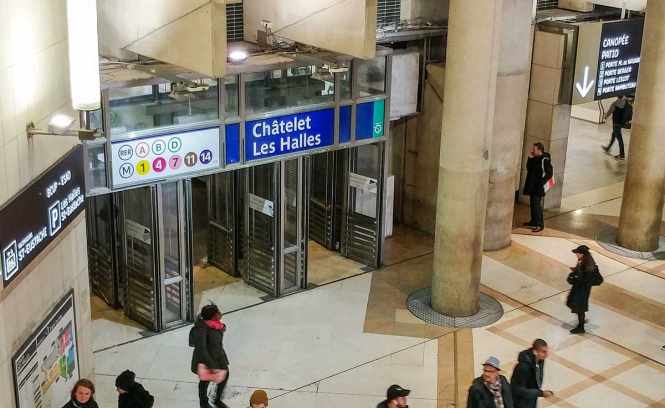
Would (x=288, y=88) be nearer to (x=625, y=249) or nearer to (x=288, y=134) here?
(x=288, y=134)

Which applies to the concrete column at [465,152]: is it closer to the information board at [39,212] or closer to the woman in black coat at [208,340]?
the woman in black coat at [208,340]

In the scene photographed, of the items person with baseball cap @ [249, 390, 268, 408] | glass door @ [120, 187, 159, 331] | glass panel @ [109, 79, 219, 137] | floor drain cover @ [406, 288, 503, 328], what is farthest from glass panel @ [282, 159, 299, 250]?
person with baseball cap @ [249, 390, 268, 408]

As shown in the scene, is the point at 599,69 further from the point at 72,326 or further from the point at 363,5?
the point at 72,326

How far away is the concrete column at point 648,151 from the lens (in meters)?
15.0

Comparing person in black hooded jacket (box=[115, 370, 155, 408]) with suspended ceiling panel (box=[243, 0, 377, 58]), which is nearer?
person in black hooded jacket (box=[115, 370, 155, 408])

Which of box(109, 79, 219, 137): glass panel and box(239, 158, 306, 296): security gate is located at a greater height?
box(109, 79, 219, 137): glass panel

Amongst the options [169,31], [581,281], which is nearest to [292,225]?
[169,31]

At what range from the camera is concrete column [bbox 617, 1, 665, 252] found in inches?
592

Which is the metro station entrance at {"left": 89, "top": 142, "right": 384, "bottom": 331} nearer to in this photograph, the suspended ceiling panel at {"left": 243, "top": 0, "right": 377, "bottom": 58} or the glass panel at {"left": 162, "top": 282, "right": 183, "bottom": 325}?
the glass panel at {"left": 162, "top": 282, "right": 183, "bottom": 325}

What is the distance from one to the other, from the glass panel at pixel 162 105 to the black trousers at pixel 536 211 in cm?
629

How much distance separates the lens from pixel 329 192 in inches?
612

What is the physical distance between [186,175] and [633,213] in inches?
291

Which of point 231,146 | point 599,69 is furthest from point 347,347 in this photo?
point 599,69

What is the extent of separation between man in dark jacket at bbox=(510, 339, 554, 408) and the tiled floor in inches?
73.2
